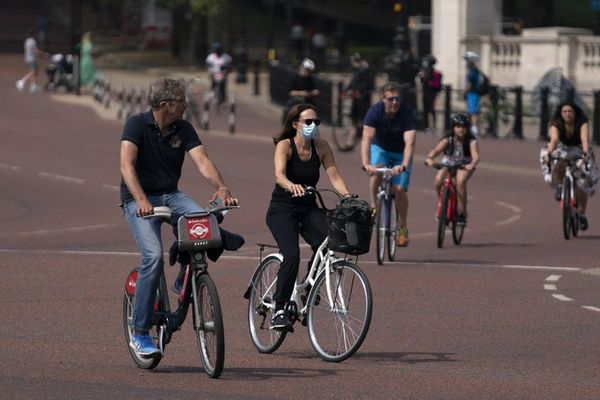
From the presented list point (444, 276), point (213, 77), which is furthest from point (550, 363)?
point (213, 77)

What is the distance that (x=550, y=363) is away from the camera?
34.8 feet

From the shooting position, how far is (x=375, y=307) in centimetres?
1325

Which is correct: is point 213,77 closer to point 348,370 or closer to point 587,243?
point 587,243

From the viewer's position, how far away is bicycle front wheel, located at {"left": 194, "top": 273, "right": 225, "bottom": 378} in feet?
30.9

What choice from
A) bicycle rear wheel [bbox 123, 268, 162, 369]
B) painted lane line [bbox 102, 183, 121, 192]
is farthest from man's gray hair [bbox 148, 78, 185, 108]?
painted lane line [bbox 102, 183, 121, 192]

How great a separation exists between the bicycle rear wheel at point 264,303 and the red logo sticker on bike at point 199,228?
46.2 inches

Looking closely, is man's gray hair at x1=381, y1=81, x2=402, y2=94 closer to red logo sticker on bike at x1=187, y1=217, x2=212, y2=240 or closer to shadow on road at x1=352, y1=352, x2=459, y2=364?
shadow on road at x1=352, y1=352, x2=459, y2=364

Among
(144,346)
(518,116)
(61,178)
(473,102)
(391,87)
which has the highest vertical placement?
(391,87)

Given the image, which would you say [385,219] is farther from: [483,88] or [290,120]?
[483,88]

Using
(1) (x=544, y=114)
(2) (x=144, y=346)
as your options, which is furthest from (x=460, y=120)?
(1) (x=544, y=114)

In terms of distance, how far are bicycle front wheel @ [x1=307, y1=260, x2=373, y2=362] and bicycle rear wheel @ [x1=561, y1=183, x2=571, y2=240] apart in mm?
8310

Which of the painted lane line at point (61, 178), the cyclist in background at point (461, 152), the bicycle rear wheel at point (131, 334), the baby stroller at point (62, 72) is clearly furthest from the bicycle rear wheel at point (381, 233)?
the baby stroller at point (62, 72)

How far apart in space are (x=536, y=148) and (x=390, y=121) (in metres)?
15.7

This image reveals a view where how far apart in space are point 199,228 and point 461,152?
29.0 ft
